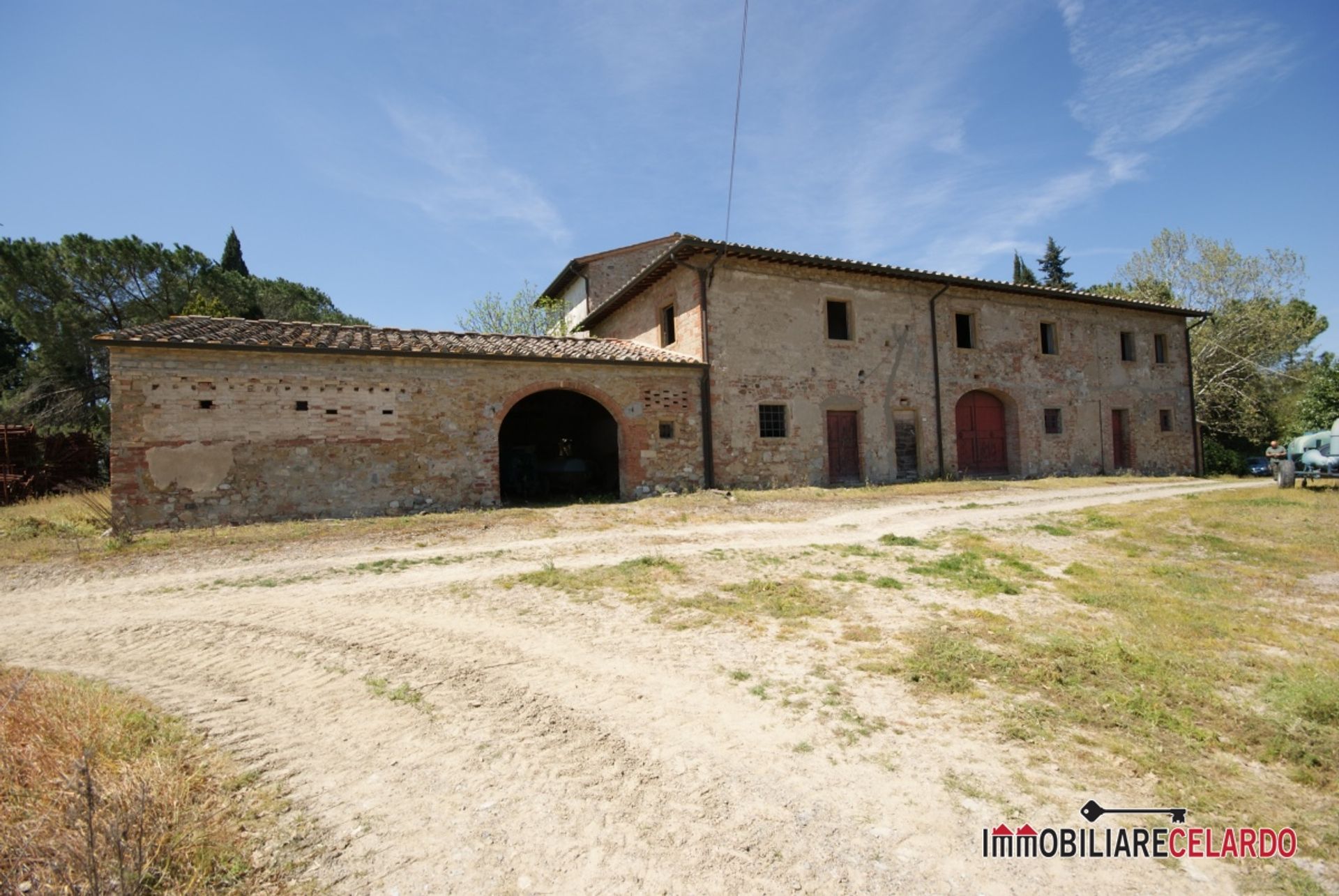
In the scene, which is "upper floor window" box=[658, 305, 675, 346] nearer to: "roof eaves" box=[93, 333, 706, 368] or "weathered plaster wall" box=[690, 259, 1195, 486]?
"roof eaves" box=[93, 333, 706, 368]

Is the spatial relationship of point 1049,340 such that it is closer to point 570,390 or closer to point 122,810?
point 570,390

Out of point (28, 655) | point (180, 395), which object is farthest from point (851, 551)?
point (180, 395)

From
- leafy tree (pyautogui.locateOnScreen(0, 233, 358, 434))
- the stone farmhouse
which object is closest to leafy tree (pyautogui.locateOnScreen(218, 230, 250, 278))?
leafy tree (pyautogui.locateOnScreen(0, 233, 358, 434))

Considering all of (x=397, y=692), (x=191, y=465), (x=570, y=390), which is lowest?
(x=397, y=692)

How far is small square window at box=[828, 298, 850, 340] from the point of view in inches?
669

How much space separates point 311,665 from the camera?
162 inches

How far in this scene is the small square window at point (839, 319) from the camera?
17.0 m

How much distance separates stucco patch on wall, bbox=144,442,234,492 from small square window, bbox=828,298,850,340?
14530 millimetres

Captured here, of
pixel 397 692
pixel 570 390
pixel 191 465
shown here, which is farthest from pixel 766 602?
pixel 191 465

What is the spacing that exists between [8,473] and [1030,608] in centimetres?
2369

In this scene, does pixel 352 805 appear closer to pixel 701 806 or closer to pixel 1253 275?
pixel 701 806

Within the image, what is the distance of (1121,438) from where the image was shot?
2159 centimetres

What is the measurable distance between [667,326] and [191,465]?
11.4m

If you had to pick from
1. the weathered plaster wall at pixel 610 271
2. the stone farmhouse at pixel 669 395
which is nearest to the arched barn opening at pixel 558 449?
the stone farmhouse at pixel 669 395
